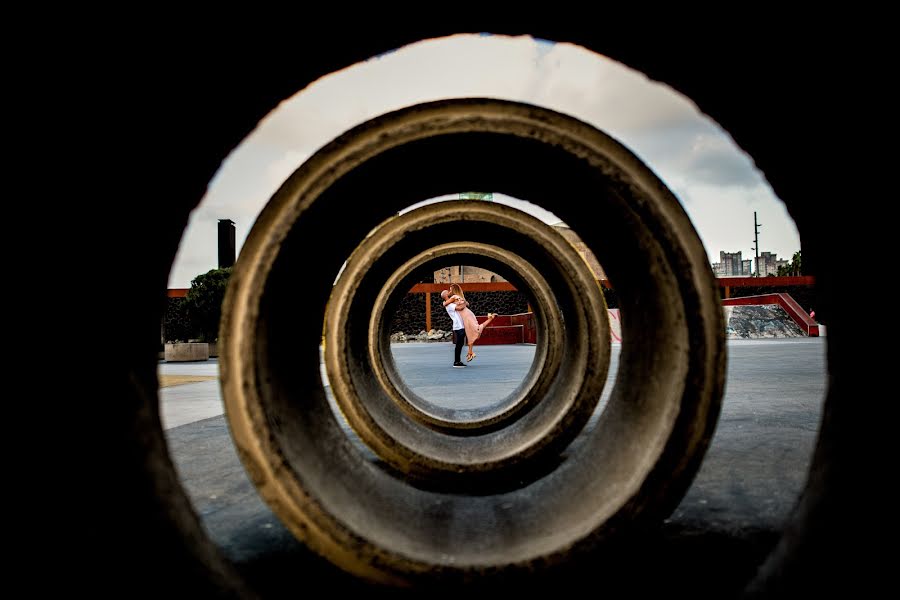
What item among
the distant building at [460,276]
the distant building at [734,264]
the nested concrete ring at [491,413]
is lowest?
the nested concrete ring at [491,413]

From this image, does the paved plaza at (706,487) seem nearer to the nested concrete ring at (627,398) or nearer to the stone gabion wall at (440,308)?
the nested concrete ring at (627,398)

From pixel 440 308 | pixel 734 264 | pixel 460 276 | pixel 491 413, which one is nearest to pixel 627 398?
pixel 491 413

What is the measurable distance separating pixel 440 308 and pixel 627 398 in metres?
26.0

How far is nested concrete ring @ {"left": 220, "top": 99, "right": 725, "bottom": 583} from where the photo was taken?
1.14m

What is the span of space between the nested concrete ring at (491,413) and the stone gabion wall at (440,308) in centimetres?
2302

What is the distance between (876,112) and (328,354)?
2019 mm

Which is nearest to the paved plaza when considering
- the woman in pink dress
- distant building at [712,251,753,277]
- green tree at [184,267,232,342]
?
the woman in pink dress

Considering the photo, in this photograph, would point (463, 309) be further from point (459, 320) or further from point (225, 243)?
point (225, 243)

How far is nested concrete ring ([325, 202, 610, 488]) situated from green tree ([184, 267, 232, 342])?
1187cm

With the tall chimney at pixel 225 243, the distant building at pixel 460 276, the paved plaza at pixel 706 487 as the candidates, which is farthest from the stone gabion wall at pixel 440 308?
the paved plaza at pixel 706 487

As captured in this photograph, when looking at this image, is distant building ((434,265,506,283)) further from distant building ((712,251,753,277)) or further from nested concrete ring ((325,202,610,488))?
distant building ((712,251,753,277))

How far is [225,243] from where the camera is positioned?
2531cm

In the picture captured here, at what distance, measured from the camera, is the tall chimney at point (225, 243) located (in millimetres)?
25172

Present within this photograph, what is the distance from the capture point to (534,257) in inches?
114
